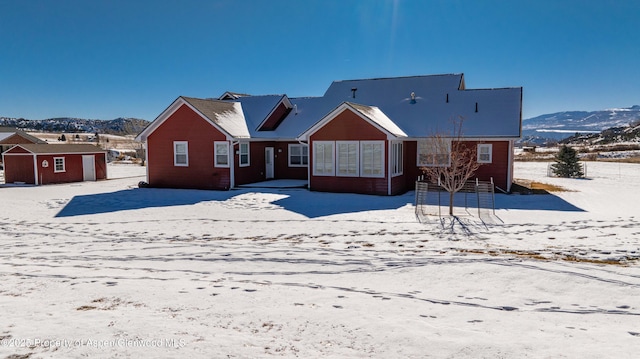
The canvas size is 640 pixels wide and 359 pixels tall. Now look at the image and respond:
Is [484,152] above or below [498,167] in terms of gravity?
Answer: above

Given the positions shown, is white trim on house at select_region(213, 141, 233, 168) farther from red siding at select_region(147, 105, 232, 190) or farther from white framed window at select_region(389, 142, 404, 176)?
white framed window at select_region(389, 142, 404, 176)

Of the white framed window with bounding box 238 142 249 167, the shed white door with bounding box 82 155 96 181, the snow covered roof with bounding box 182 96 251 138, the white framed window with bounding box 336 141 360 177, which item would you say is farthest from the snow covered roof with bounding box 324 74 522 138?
the shed white door with bounding box 82 155 96 181

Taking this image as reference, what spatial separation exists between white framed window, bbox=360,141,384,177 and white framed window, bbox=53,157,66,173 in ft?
66.3

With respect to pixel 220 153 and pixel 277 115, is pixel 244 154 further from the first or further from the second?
pixel 277 115

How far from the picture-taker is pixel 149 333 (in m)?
4.92

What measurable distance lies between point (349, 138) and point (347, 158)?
37.2 inches

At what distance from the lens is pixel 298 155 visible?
85.1 ft

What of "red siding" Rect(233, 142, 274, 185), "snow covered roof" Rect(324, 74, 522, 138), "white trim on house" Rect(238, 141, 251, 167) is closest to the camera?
"snow covered roof" Rect(324, 74, 522, 138)

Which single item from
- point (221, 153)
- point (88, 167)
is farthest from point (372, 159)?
point (88, 167)

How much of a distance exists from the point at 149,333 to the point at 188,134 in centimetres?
1998

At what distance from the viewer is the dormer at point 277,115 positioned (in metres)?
26.0

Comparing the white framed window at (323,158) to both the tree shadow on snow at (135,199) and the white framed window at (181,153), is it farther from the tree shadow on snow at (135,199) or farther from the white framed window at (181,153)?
the white framed window at (181,153)

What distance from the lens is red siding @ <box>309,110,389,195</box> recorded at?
20.5 metres

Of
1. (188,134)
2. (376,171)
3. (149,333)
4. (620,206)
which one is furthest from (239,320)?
(188,134)
